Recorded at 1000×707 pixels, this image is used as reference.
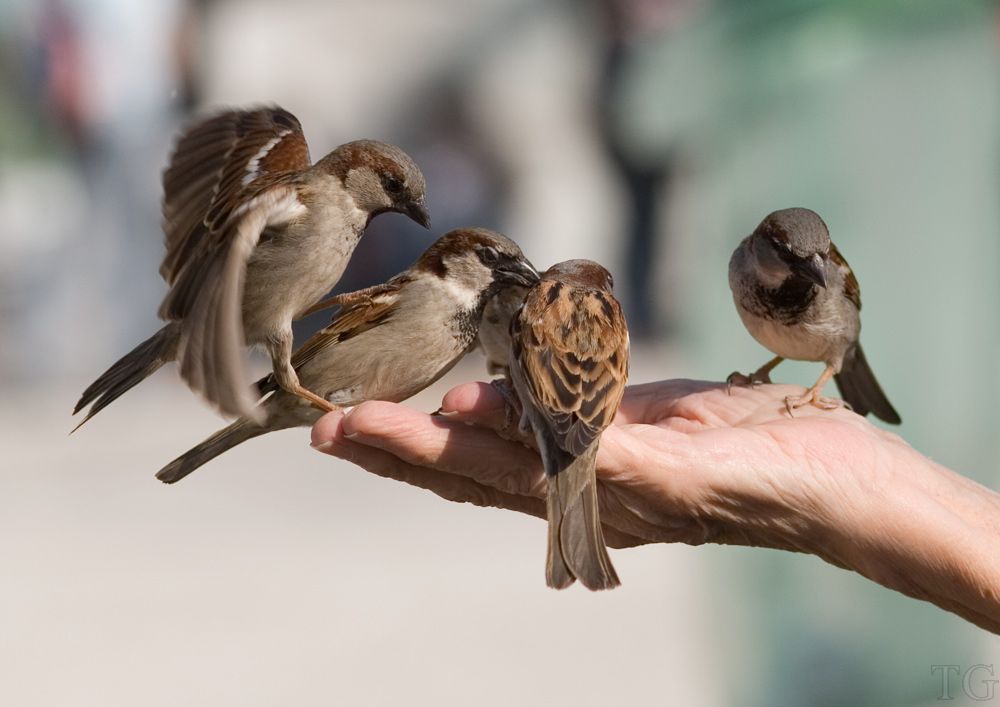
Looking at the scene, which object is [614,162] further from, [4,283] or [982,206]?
[982,206]

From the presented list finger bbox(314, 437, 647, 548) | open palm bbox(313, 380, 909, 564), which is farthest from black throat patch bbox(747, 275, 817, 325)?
finger bbox(314, 437, 647, 548)

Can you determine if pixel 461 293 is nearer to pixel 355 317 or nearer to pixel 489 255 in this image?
pixel 489 255

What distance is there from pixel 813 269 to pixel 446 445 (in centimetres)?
91

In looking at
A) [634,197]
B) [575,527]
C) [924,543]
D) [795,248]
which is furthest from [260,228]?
[634,197]

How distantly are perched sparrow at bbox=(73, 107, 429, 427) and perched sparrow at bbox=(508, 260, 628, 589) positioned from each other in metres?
0.34

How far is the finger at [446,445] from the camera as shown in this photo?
2.18m

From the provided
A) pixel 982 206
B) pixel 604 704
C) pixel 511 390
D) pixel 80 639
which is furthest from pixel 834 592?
pixel 80 639

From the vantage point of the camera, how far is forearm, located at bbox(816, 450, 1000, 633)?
228 centimetres

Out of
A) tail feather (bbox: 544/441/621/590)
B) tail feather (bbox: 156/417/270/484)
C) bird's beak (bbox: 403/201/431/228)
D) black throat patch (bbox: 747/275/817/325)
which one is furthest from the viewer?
black throat patch (bbox: 747/275/817/325)

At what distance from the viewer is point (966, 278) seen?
3805mm

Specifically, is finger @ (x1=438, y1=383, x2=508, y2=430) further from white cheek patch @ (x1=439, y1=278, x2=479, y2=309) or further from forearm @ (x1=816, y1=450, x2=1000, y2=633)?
forearm @ (x1=816, y1=450, x2=1000, y2=633)

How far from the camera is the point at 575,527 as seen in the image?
7.10ft

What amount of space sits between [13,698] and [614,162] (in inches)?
281

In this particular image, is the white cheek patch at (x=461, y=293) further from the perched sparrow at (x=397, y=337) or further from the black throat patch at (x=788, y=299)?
the black throat patch at (x=788, y=299)
